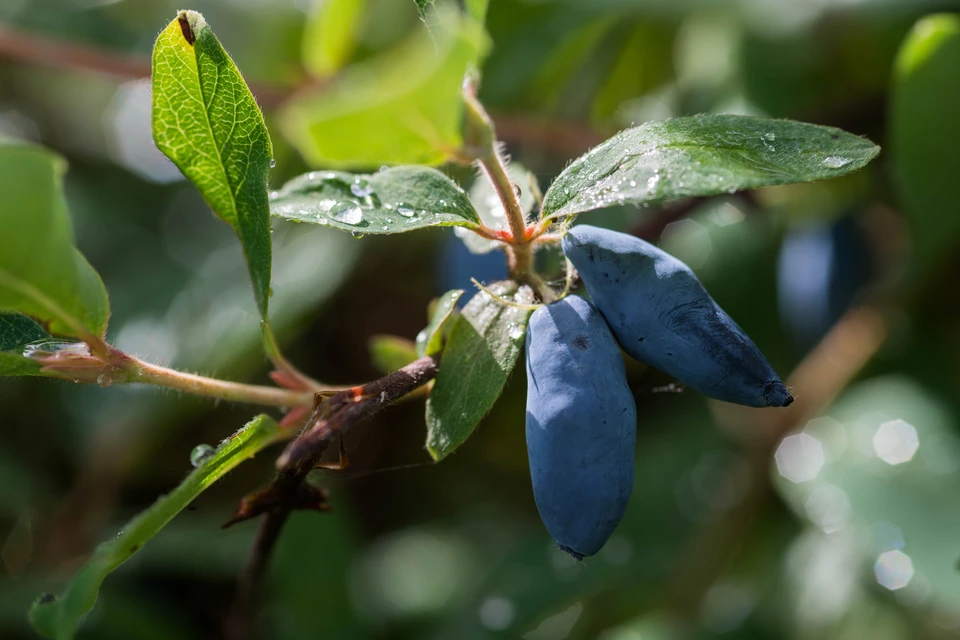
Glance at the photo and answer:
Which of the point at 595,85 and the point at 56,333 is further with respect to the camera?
the point at 595,85

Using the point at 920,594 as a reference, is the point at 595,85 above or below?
above

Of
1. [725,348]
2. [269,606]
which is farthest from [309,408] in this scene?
[269,606]

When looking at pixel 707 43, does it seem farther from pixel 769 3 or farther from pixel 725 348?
pixel 725 348

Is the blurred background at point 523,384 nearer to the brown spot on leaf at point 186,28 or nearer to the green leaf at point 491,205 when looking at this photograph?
the green leaf at point 491,205

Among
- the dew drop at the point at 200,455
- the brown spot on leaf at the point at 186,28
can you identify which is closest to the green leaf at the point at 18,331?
the dew drop at the point at 200,455

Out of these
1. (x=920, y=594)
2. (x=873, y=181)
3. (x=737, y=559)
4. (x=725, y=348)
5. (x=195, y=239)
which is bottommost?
(x=737, y=559)

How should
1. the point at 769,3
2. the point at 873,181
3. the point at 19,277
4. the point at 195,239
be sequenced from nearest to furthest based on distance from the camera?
the point at 19,277, the point at 769,3, the point at 873,181, the point at 195,239

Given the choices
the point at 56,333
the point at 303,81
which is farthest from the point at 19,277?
the point at 303,81

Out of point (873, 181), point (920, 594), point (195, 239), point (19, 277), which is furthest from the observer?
point (195, 239)
